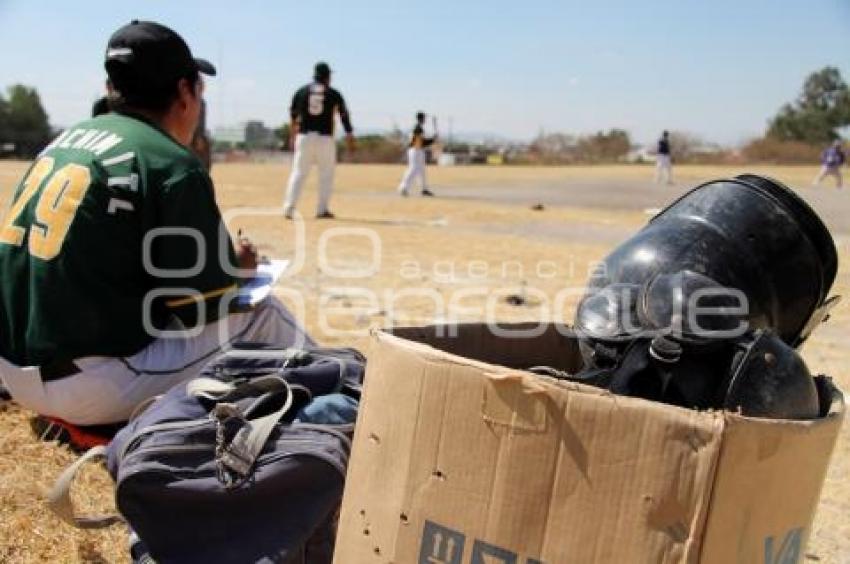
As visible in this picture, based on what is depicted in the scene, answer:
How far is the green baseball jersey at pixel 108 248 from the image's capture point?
259 cm

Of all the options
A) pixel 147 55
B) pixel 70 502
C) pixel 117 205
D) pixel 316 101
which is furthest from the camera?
pixel 316 101

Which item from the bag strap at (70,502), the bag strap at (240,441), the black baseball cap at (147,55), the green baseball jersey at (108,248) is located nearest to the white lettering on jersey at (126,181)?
the green baseball jersey at (108,248)

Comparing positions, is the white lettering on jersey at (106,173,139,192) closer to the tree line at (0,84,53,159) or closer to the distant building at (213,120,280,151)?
the tree line at (0,84,53,159)

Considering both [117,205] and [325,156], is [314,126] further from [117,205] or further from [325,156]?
[117,205]

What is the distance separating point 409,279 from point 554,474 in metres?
5.53

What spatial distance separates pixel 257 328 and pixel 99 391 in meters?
0.61

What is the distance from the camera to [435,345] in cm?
191

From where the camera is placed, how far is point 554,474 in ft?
4.26

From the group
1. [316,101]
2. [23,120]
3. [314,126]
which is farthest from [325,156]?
[23,120]

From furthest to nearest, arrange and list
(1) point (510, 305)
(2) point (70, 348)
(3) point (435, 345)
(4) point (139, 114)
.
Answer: (1) point (510, 305)
(4) point (139, 114)
(2) point (70, 348)
(3) point (435, 345)

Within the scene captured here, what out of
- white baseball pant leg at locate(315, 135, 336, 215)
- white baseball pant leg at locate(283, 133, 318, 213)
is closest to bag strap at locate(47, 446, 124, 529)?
white baseball pant leg at locate(283, 133, 318, 213)

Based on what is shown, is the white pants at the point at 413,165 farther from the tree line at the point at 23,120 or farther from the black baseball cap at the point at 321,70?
the tree line at the point at 23,120

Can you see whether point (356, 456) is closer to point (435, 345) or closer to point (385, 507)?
point (385, 507)

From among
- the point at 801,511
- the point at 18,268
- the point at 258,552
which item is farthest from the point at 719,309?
the point at 18,268
